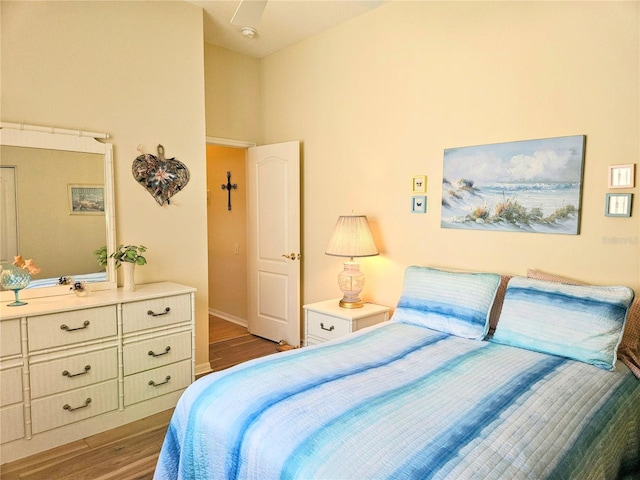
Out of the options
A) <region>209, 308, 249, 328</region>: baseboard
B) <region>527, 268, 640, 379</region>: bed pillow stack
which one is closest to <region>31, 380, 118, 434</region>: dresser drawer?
<region>209, 308, 249, 328</region>: baseboard

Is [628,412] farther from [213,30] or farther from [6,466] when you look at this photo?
[213,30]

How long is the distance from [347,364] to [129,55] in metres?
2.63

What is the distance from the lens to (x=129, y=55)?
2889 millimetres

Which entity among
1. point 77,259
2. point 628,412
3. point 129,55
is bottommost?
point 628,412

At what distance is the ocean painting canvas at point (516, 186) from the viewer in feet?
7.52

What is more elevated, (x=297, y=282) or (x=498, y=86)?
(x=498, y=86)

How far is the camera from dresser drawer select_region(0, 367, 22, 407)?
2143 mm

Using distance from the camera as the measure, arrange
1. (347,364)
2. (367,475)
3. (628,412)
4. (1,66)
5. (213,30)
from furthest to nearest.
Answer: (213,30) < (1,66) < (347,364) < (628,412) < (367,475)

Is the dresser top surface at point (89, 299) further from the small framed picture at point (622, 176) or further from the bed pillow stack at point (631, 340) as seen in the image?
the small framed picture at point (622, 176)

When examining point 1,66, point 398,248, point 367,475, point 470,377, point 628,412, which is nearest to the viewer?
point 367,475

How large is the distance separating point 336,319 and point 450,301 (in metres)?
0.88

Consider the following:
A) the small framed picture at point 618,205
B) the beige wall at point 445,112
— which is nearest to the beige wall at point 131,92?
the beige wall at point 445,112

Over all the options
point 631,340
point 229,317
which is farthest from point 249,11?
point 229,317

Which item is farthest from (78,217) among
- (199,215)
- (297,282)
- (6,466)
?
(297,282)
